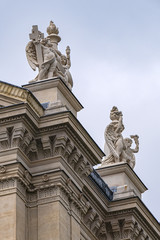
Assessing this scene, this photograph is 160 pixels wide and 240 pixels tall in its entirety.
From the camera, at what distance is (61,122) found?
119 ft

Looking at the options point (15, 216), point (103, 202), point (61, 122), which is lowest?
point (15, 216)

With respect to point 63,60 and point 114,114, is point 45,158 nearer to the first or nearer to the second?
point 63,60

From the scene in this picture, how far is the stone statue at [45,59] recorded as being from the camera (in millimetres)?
38844

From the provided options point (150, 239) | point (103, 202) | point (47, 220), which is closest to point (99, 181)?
point (103, 202)

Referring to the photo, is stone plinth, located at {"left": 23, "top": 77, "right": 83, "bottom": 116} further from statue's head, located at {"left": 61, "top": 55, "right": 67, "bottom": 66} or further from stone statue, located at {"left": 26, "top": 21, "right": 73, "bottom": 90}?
statue's head, located at {"left": 61, "top": 55, "right": 67, "bottom": 66}

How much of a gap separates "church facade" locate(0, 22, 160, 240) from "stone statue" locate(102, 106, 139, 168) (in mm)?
4346

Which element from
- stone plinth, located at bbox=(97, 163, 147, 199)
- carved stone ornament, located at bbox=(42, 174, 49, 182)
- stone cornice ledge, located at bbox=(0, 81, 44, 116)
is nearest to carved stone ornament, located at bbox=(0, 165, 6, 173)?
carved stone ornament, located at bbox=(42, 174, 49, 182)

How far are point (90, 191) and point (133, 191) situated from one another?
345 cm

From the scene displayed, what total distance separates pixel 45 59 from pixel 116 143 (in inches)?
284

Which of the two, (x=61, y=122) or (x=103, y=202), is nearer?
(x=61, y=122)

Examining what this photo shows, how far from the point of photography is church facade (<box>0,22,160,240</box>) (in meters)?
35.0

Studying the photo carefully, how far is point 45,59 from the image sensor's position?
128ft

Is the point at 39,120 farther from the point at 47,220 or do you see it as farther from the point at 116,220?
the point at 116,220

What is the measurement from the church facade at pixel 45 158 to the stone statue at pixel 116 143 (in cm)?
435
